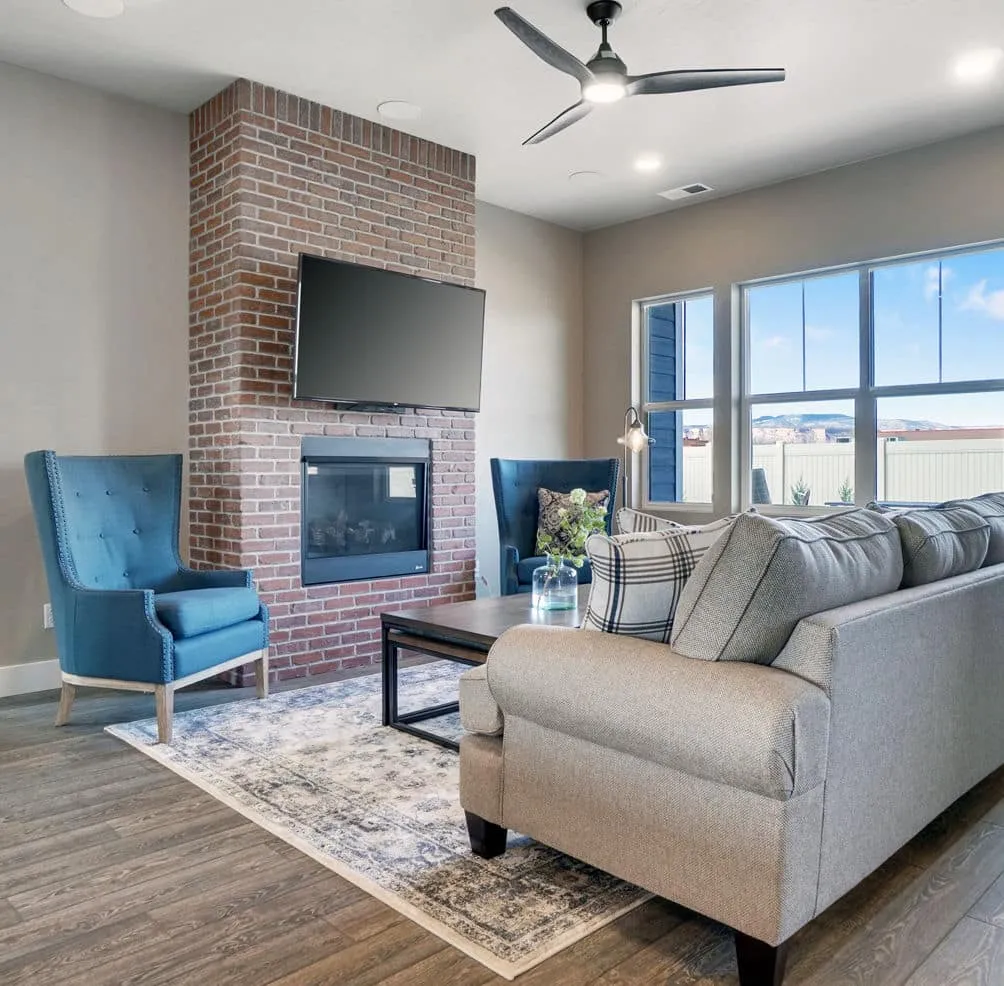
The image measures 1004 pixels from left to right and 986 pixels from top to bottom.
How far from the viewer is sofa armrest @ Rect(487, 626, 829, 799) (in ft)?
4.99

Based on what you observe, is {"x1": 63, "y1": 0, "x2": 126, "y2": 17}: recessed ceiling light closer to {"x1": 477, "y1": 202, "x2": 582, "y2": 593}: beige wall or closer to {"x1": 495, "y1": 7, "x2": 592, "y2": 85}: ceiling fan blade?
{"x1": 495, "y1": 7, "x2": 592, "y2": 85}: ceiling fan blade

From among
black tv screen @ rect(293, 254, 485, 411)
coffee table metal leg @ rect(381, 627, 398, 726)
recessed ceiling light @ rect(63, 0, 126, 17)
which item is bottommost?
coffee table metal leg @ rect(381, 627, 398, 726)

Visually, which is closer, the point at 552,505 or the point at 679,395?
the point at 552,505

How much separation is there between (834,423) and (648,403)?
1373 mm

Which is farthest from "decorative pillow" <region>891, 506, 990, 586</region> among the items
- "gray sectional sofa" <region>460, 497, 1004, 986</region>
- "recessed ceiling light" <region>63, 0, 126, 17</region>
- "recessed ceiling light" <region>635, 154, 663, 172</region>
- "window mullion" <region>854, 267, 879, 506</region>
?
"recessed ceiling light" <region>63, 0, 126, 17</region>

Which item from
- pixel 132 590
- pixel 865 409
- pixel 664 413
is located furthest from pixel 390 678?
pixel 664 413

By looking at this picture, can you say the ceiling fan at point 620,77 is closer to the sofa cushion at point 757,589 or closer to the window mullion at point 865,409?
the sofa cushion at point 757,589

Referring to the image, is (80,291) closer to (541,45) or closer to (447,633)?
(541,45)

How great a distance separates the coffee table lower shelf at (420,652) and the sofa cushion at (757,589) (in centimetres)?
118

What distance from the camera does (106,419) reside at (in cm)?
409

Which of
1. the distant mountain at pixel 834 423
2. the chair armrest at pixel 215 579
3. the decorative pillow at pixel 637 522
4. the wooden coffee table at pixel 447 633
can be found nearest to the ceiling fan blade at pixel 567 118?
the decorative pillow at pixel 637 522

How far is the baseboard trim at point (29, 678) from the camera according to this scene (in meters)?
3.76

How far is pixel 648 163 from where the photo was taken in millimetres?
5031

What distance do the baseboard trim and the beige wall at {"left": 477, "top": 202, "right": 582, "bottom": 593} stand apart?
2622 mm
